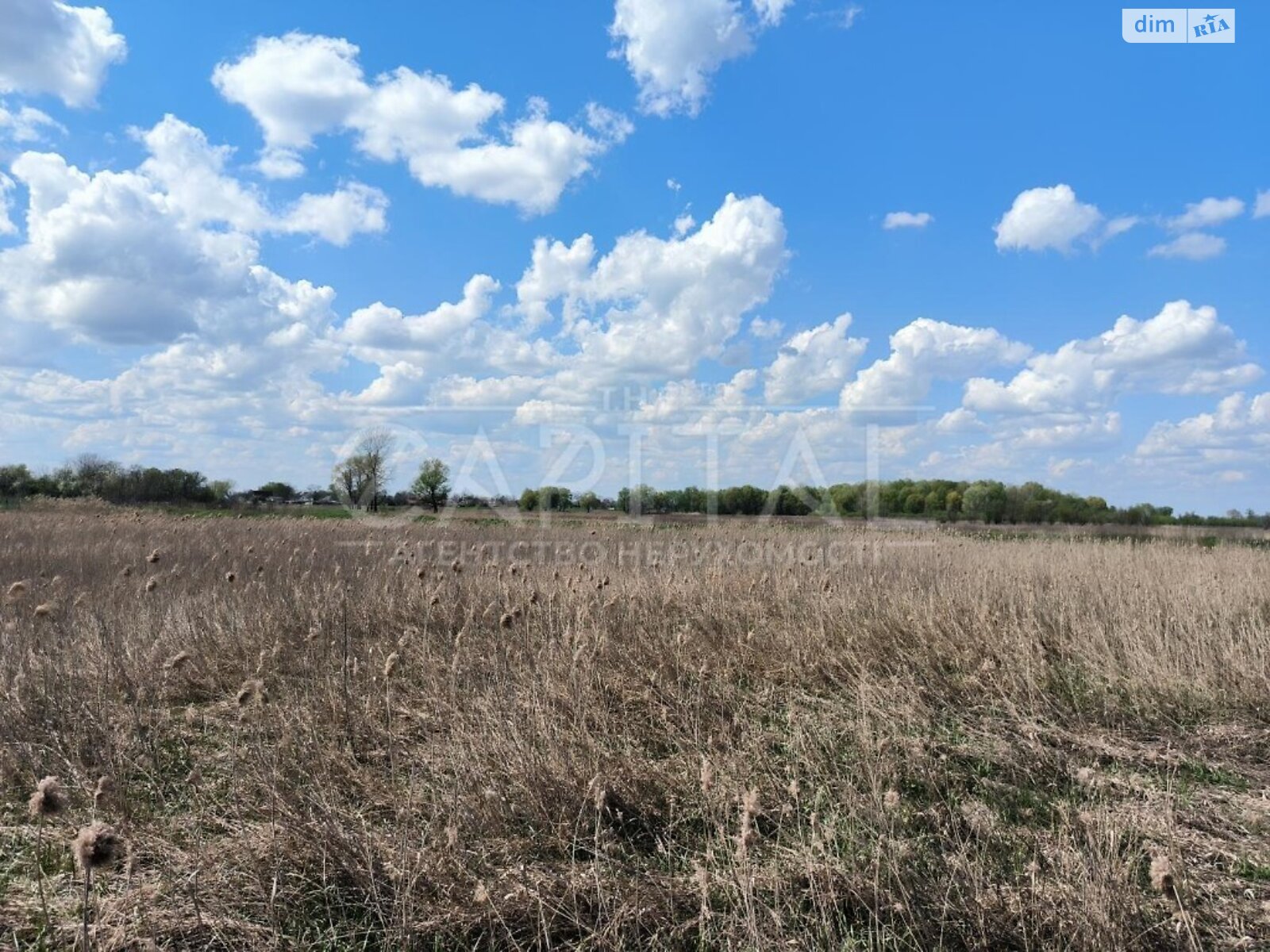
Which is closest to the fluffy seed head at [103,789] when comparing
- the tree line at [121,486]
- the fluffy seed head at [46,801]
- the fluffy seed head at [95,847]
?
the fluffy seed head at [46,801]

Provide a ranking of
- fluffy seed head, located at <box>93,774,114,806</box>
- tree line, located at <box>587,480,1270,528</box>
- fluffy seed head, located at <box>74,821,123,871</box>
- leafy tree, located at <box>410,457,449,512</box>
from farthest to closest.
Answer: leafy tree, located at <box>410,457,449,512</box>
tree line, located at <box>587,480,1270,528</box>
fluffy seed head, located at <box>93,774,114,806</box>
fluffy seed head, located at <box>74,821,123,871</box>

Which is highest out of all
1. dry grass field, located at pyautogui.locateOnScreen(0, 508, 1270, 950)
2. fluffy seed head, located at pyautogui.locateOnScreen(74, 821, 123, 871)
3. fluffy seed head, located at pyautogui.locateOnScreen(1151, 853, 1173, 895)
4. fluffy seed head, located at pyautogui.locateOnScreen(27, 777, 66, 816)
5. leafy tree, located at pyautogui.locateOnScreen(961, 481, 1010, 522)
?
leafy tree, located at pyautogui.locateOnScreen(961, 481, 1010, 522)

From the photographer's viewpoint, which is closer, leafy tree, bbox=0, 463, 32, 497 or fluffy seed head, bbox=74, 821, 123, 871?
fluffy seed head, bbox=74, 821, 123, 871

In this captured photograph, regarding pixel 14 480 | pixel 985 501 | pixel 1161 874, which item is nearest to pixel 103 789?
pixel 1161 874

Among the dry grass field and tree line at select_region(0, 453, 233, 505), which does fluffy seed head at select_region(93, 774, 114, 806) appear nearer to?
the dry grass field

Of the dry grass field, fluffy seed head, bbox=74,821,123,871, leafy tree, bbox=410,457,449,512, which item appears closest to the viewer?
fluffy seed head, bbox=74,821,123,871

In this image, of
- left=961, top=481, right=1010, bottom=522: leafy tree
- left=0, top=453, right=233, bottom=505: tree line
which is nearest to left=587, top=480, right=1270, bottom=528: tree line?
left=961, top=481, right=1010, bottom=522: leafy tree

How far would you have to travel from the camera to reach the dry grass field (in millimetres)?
2531

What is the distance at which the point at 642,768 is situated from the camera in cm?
359

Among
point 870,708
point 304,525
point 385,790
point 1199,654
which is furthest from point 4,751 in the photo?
point 304,525

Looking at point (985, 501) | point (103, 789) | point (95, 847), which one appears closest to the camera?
point (95, 847)

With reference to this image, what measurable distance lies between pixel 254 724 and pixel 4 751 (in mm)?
1441

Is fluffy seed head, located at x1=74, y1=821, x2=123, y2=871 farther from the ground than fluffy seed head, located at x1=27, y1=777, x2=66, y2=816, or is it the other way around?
fluffy seed head, located at x1=27, y1=777, x2=66, y2=816

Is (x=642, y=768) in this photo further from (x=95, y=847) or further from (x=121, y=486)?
(x=121, y=486)
